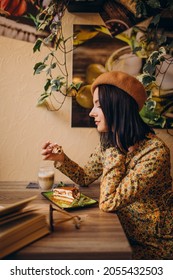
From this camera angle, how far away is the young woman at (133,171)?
103 centimetres

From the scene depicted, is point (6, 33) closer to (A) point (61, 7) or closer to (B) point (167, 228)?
(A) point (61, 7)

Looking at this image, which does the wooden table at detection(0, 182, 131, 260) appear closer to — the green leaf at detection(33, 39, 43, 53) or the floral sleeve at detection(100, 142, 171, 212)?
the floral sleeve at detection(100, 142, 171, 212)

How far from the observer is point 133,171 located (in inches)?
41.5

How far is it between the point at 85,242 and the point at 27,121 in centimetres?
120

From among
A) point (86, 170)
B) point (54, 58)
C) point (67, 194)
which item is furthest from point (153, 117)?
point (67, 194)

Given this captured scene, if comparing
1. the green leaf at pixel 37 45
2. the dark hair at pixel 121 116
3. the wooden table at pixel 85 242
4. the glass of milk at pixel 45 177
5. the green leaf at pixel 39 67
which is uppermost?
the green leaf at pixel 37 45

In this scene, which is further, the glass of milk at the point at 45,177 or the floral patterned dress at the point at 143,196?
the glass of milk at the point at 45,177

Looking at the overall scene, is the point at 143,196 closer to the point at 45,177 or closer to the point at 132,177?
the point at 132,177

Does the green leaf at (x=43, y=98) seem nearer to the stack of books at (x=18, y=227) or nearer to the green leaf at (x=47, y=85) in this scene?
the green leaf at (x=47, y=85)

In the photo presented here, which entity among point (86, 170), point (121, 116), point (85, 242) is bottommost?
point (85, 242)

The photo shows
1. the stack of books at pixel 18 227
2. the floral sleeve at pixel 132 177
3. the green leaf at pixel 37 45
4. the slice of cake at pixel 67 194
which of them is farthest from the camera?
the green leaf at pixel 37 45

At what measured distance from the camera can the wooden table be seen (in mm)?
705

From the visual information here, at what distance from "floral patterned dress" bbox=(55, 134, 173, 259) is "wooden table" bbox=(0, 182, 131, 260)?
0.10 metres

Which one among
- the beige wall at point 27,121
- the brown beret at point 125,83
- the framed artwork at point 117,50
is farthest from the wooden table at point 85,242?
the framed artwork at point 117,50
